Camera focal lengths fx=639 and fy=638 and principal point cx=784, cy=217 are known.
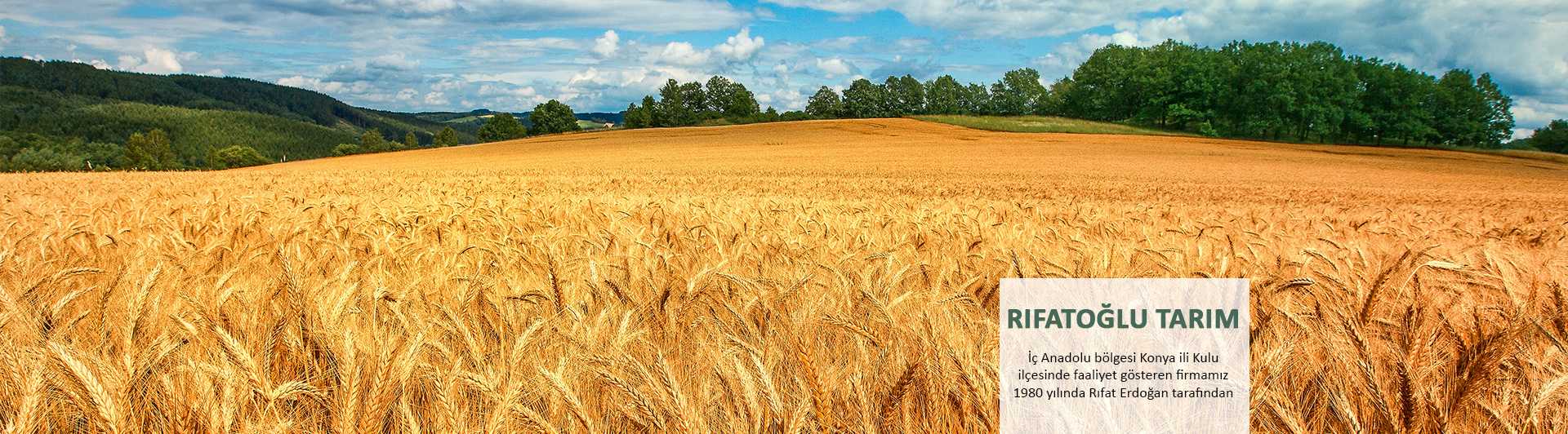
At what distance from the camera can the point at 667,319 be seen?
1931mm

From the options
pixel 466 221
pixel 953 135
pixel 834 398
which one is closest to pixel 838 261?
pixel 834 398

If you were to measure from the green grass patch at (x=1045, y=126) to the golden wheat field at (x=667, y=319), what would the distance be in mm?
57092

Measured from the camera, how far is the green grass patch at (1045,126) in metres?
57.8

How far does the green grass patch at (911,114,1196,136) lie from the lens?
57812mm

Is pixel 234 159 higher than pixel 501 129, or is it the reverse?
pixel 501 129

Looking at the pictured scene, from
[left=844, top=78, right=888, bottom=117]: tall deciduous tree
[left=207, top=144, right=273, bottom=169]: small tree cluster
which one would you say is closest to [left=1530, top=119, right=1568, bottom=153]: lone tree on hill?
[left=844, top=78, right=888, bottom=117]: tall deciduous tree

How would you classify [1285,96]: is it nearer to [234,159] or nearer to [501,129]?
[501,129]

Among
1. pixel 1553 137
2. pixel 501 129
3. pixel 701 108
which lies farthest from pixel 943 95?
pixel 501 129

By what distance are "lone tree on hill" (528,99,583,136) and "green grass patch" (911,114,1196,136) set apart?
54145 millimetres

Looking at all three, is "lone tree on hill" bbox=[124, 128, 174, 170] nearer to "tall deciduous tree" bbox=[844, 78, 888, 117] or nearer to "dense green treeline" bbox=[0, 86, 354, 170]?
"dense green treeline" bbox=[0, 86, 354, 170]

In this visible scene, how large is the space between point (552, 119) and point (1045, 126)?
67.1m

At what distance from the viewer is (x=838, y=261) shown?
9.04 feet

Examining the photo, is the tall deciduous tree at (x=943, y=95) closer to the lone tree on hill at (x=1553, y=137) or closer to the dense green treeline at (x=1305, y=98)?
the dense green treeline at (x=1305, y=98)

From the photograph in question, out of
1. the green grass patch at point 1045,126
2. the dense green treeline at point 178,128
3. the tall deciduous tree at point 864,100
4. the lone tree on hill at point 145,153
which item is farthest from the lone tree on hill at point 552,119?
the dense green treeline at point 178,128
